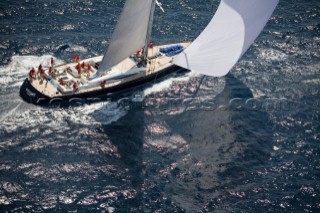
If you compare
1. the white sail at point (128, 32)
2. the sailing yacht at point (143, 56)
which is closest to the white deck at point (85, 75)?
the sailing yacht at point (143, 56)

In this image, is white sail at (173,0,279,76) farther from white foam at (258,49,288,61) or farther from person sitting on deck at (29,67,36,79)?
person sitting on deck at (29,67,36,79)

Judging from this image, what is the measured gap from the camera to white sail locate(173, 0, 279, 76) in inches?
2019

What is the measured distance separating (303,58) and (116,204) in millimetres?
38498

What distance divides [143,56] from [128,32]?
5.79 metres

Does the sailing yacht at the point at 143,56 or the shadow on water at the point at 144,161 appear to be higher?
the sailing yacht at the point at 143,56

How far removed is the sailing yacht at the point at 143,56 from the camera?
171 ft

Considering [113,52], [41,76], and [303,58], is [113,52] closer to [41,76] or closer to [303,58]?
[41,76]

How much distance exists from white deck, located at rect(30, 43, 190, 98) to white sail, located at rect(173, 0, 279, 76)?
6315 mm

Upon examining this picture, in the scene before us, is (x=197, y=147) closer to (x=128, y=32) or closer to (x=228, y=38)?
(x=228, y=38)

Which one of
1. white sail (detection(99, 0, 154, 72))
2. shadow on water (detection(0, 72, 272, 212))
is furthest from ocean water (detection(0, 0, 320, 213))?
white sail (detection(99, 0, 154, 72))

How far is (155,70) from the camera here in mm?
58781

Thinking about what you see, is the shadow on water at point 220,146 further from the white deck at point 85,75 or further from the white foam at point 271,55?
the white deck at point 85,75

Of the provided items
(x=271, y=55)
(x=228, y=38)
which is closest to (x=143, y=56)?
(x=228, y=38)

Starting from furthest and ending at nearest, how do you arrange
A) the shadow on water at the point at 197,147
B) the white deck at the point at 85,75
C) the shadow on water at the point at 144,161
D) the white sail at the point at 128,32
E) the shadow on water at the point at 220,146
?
the white deck at the point at 85,75
the white sail at the point at 128,32
the shadow on water at the point at 197,147
the shadow on water at the point at 220,146
the shadow on water at the point at 144,161
